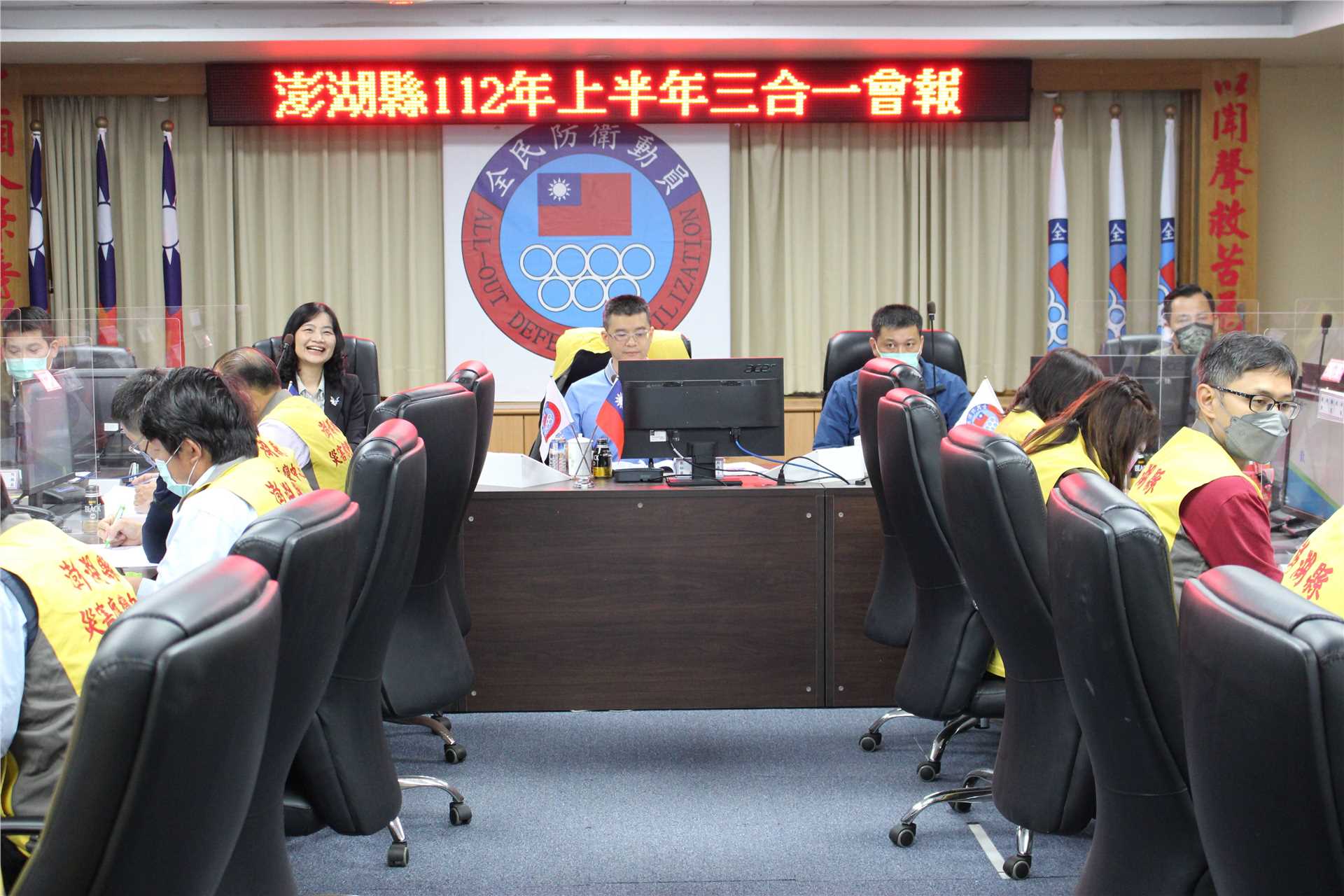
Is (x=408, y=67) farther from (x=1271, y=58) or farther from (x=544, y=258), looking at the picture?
(x=1271, y=58)

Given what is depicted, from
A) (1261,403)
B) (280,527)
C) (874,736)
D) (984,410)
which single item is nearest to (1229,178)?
(984,410)

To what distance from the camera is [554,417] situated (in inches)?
Answer: 159

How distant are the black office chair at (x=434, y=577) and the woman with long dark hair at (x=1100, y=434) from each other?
3.89 feet

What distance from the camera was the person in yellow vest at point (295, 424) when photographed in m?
3.28

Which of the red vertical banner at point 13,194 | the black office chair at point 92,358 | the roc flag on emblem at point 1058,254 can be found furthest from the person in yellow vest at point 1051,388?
the red vertical banner at point 13,194

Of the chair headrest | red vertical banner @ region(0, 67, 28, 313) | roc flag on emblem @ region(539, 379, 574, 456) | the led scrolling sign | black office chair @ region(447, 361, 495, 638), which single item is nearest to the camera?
the chair headrest

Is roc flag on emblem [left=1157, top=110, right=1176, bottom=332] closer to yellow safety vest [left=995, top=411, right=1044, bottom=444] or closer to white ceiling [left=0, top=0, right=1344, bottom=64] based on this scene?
white ceiling [left=0, top=0, right=1344, bottom=64]

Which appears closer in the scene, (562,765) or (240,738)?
(240,738)

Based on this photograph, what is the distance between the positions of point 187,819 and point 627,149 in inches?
214

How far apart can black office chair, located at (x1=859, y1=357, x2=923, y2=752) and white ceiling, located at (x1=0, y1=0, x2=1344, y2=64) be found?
2.83m

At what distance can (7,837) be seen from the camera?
1.65 metres

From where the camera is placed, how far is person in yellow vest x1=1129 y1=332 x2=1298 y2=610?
2.18m

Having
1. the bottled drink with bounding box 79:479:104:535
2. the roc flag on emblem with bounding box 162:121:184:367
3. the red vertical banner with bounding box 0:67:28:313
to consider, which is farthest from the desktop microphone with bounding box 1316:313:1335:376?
the red vertical banner with bounding box 0:67:28:313

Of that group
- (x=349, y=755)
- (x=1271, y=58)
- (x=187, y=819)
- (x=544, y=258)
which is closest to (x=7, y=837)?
(x=349, y=755)
